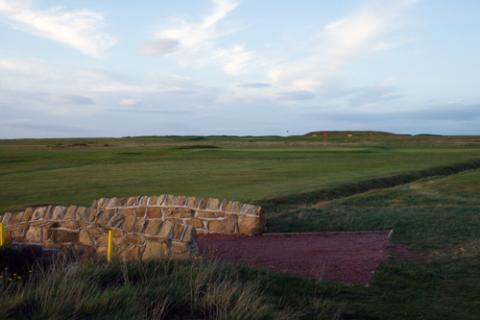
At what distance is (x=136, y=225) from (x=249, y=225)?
492 cm

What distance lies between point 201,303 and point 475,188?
20.4m

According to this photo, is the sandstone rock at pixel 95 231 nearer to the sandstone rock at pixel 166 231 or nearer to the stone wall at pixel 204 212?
the sandstone rock at pixel 166 231

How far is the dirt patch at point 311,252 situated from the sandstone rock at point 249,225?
11.8 inches

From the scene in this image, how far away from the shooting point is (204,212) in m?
15.0

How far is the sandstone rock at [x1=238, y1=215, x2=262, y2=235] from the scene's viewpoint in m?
14.5

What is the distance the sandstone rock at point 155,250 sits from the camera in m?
9.39

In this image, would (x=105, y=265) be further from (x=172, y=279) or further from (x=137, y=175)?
(x=137, y=175)

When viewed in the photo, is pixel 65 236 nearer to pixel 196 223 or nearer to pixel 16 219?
pixel 16 219

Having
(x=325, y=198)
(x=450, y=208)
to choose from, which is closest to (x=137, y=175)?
(x=325, y=198)

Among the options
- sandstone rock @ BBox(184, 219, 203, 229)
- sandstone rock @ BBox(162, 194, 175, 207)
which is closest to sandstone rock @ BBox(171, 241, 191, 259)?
sandstone rock @ BBox(184, 219, 203, 229)

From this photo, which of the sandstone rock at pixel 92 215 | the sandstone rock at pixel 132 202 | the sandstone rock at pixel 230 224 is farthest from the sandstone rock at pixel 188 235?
the sandstone rock at pixel 132 202

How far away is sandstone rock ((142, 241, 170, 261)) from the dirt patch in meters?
0.80

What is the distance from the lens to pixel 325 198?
2281 cm

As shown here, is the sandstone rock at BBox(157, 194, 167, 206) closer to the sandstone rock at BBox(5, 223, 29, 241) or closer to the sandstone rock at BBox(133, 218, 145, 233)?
the sandstone rock at BBox(5, 223, 29, 241)
